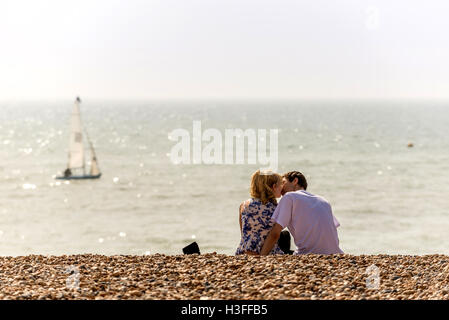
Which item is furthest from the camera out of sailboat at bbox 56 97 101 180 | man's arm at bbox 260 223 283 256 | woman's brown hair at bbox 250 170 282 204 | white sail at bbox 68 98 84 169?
sailboat at bbox 56 97 101 180

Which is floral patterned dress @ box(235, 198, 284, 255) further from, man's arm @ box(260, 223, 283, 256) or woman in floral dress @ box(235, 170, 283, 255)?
man's arm @ box(260, 223, 283, 256)

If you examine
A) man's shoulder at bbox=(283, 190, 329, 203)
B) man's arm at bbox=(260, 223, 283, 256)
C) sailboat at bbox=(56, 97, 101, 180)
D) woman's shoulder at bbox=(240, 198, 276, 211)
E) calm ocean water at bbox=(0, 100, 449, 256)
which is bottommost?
calm ocean water at bbox=(0, 100, 449, 256)

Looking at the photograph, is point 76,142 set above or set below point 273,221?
below

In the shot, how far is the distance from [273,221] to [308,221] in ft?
1.41

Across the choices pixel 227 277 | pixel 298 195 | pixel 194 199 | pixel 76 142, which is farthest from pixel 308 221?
pixel 76 142

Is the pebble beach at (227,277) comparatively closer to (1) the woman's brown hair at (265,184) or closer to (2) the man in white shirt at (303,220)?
(2) the man in white shirt at (303,220)

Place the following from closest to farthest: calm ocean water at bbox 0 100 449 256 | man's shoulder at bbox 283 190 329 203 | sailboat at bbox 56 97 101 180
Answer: man's shoulder at bbox 283 190 329 203, calm ocean water at bbox 0 100 449 256, sailboat at bbox 56 97 101 180

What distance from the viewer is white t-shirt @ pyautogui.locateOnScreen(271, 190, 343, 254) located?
22.8 ft

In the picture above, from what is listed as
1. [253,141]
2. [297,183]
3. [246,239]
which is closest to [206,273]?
[246,239]

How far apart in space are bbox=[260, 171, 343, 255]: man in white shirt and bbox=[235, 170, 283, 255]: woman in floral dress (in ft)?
0.58

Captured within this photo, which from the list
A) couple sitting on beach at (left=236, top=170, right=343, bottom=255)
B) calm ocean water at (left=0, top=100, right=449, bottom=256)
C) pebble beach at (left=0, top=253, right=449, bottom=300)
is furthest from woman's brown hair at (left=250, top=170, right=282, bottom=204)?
calm ocean water at (left=0, top=100, right=449, bottom=256)

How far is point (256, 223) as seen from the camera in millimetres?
7297

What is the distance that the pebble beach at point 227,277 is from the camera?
5488 mm

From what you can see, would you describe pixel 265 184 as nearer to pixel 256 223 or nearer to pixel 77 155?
pixel 256 223
